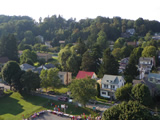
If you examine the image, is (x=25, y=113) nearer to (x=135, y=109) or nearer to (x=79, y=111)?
(x=79, y=111)

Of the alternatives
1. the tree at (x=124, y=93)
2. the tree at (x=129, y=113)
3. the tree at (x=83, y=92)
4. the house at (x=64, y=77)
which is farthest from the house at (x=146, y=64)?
the tree at (x=129, y=113)

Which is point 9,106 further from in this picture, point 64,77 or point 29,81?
point 64,77

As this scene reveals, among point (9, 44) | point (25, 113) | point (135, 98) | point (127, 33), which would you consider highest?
point (127, 33)

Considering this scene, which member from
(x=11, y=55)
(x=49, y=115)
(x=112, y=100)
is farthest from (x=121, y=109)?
(x=11, y=55)

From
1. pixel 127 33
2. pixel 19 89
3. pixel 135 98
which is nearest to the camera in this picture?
pixel 135 98

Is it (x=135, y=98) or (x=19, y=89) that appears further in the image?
(x=19, y=89)

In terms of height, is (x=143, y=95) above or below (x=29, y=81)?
below

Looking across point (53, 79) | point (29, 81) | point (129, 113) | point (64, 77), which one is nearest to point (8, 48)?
point (64, 77)

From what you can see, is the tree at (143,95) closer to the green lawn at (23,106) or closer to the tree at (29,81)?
the green lawn at (23,106)
